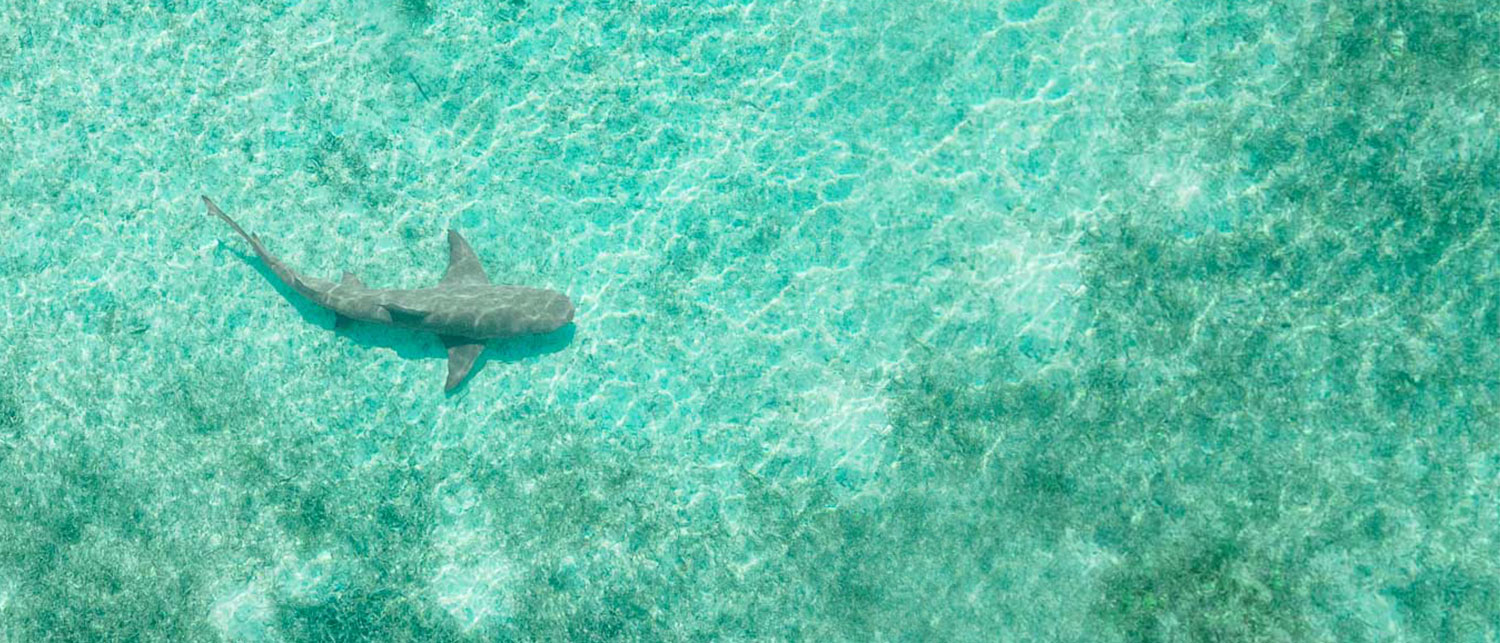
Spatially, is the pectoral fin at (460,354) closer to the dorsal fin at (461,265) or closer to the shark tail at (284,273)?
the dorsal fin at (461,265)

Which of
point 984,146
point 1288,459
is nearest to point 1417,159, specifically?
point 1288,459

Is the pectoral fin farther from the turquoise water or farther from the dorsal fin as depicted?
the dorsal fin

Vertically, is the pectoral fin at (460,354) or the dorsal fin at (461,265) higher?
the dorsal fin at (461,265)

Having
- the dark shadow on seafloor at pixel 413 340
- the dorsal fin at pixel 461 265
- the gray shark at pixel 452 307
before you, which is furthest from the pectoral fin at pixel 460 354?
the dorsal fin at pixel 461 265

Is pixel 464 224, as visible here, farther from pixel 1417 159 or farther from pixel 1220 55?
pixel 1417 159

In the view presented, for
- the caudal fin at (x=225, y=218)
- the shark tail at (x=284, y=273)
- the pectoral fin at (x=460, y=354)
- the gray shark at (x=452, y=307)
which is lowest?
the pectoral fin at (x=460, y=354)

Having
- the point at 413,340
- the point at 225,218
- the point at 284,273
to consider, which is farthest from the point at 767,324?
the point at 225,218

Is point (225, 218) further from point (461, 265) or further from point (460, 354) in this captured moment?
point (460, 354)
